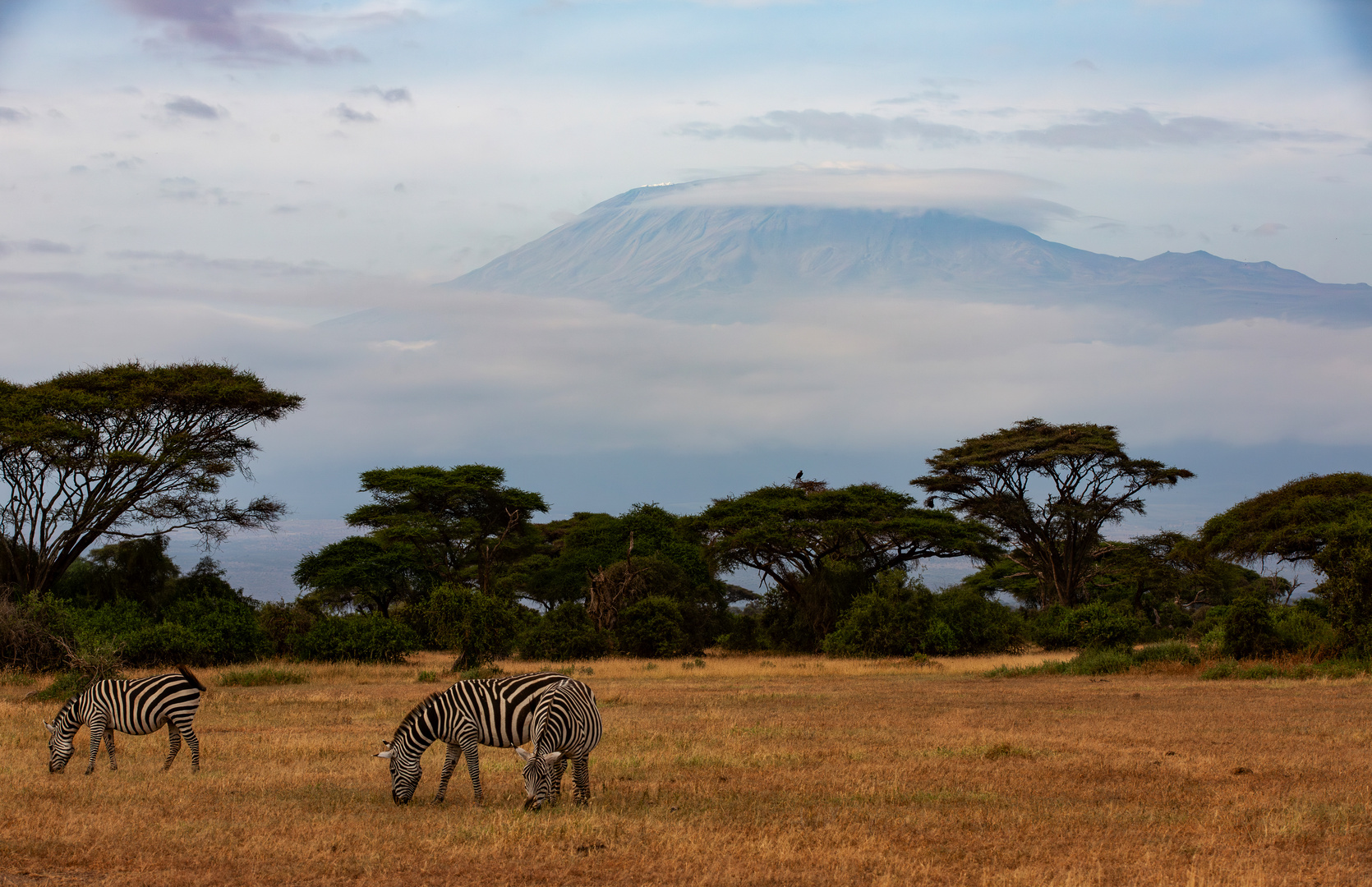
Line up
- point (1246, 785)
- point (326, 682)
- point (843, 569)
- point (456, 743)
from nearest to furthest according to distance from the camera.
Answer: point (456, 743) → point (1246, 785) → point (326, 682) → point (843, 569)

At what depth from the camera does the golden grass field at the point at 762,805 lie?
809 centimetres

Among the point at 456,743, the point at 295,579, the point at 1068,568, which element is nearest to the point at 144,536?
the point at 295,579

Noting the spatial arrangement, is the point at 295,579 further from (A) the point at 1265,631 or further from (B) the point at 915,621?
(A) the point at 1265,631

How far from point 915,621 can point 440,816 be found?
2857 centimetres

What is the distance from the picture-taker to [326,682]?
26.9 metres

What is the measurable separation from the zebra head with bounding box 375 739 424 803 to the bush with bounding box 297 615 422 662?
23.4 meters

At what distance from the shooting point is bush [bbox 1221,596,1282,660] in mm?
27109

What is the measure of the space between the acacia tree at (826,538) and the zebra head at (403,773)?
3058 cm

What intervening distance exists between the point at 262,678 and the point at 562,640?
10418 mm

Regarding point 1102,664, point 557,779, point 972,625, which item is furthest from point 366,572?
point 557,779

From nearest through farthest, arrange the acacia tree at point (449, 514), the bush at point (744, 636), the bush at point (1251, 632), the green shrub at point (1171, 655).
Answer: the bush at point (1251, 632) → the green shrub at point (1171, 655) → the bush at point (744, 636) → the acacia tree at point (449, 514)

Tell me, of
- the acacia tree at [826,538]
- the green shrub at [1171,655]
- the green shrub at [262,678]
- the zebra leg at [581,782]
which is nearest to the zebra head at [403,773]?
the zebra leg at [581,782]

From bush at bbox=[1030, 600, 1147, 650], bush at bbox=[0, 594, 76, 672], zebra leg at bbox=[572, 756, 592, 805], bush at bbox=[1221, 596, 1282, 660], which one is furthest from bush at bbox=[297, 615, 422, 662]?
zebra leg at bbox=[572, 756, 592, 805]

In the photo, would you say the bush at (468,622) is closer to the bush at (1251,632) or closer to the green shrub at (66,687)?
the green shrub at (66,687)
